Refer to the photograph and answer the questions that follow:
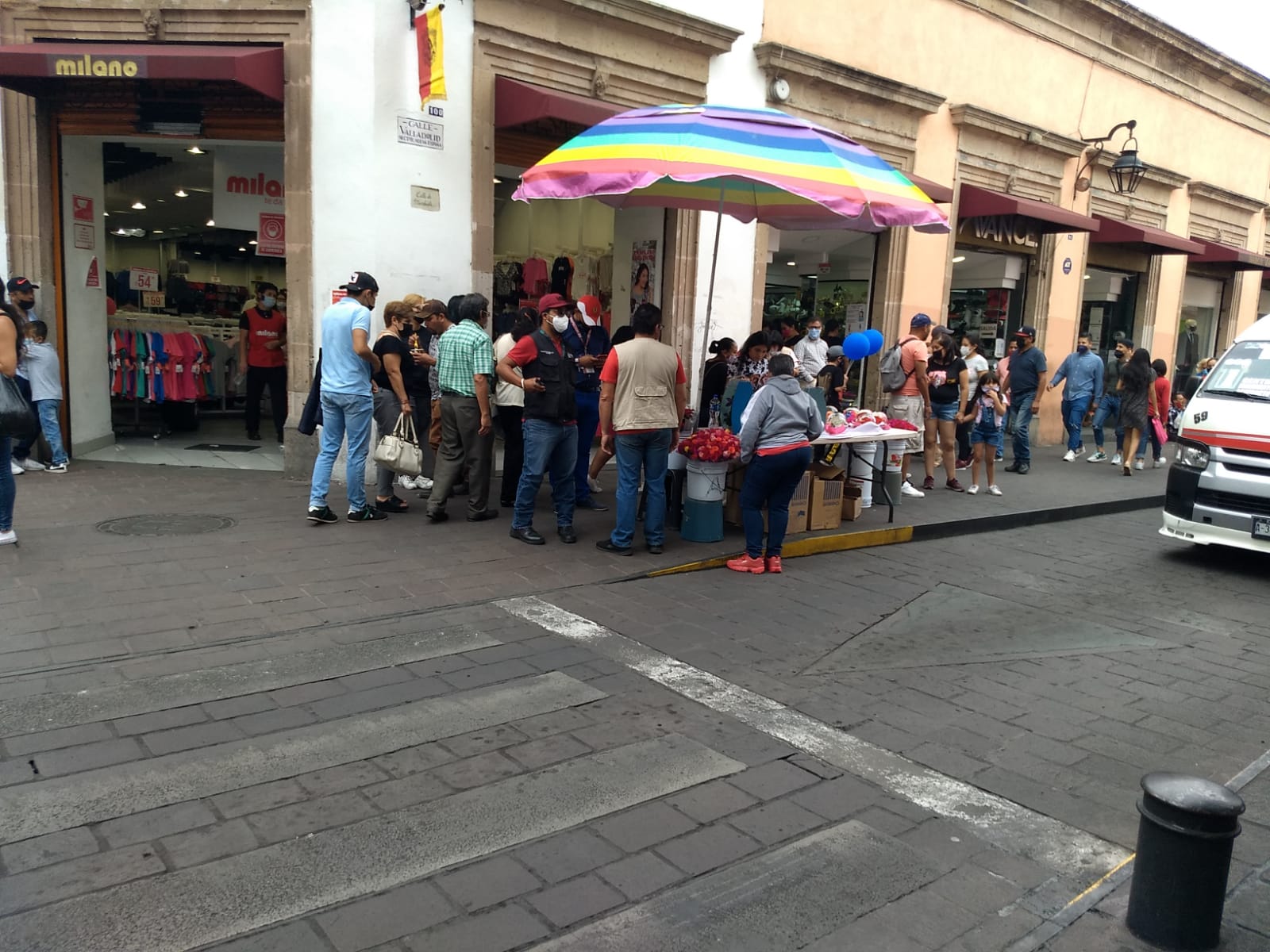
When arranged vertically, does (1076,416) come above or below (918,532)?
above

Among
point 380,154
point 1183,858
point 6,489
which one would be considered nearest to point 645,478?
point 380,154

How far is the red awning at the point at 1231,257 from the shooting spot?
63.2 feet

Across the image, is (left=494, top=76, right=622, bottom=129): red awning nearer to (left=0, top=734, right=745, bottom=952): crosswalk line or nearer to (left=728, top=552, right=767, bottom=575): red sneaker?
(left=728, top=552, right=767, bottom=575): red sneaker

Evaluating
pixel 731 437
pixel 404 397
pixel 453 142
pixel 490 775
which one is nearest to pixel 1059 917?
pixel 490 775

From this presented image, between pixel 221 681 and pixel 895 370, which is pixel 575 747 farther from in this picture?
pixel 895 370

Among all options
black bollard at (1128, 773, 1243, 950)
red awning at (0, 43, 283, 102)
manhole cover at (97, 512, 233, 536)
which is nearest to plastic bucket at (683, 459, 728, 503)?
manhole cover at (97, 512, 233, 536)

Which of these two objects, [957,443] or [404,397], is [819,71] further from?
[404,397]

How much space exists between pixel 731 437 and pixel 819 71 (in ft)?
23.0

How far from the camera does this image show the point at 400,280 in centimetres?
941

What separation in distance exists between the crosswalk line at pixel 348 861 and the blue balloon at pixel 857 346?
700 centimetres

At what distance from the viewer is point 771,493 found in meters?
7.13

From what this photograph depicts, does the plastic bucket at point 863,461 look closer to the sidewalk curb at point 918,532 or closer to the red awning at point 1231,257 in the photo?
the sidewalk curb at point 918,532

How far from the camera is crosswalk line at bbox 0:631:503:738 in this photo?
13.7ft

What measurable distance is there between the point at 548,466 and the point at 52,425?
5283 mm
